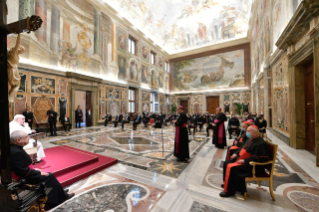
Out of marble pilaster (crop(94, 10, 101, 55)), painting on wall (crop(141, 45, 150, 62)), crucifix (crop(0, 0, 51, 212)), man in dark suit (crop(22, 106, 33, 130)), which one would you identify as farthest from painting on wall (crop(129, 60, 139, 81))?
crucifix (crop(0, 0, 51, 212))

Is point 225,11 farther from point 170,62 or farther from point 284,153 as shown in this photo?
point 284,153

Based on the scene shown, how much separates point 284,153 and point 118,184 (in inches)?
206

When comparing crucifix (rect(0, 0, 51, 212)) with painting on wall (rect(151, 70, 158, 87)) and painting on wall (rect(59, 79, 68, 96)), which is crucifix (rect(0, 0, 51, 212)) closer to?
painting on wall (rect(59, 79, 68, 96))

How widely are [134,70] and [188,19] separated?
818 cm

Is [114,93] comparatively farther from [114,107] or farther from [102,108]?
[102,108]

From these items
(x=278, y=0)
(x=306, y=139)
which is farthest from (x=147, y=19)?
(x=306, y=139)

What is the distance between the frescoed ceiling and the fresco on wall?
7.40 ft

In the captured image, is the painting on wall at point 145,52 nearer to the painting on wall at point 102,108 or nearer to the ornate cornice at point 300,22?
the painting on wall at point 102,108

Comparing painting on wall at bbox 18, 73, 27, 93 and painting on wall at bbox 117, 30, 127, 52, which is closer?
painting on wall at bbox 18, 73, 27, 93

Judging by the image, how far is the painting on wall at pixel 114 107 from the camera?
1298 cm

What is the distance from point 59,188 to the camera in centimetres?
240

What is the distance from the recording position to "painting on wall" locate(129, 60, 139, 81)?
1568 centimetres

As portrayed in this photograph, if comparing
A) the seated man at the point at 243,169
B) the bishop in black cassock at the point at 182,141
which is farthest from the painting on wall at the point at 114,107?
the seated man at the point at 243,169

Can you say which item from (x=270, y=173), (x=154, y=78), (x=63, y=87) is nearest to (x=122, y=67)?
(x=154, y=78)
